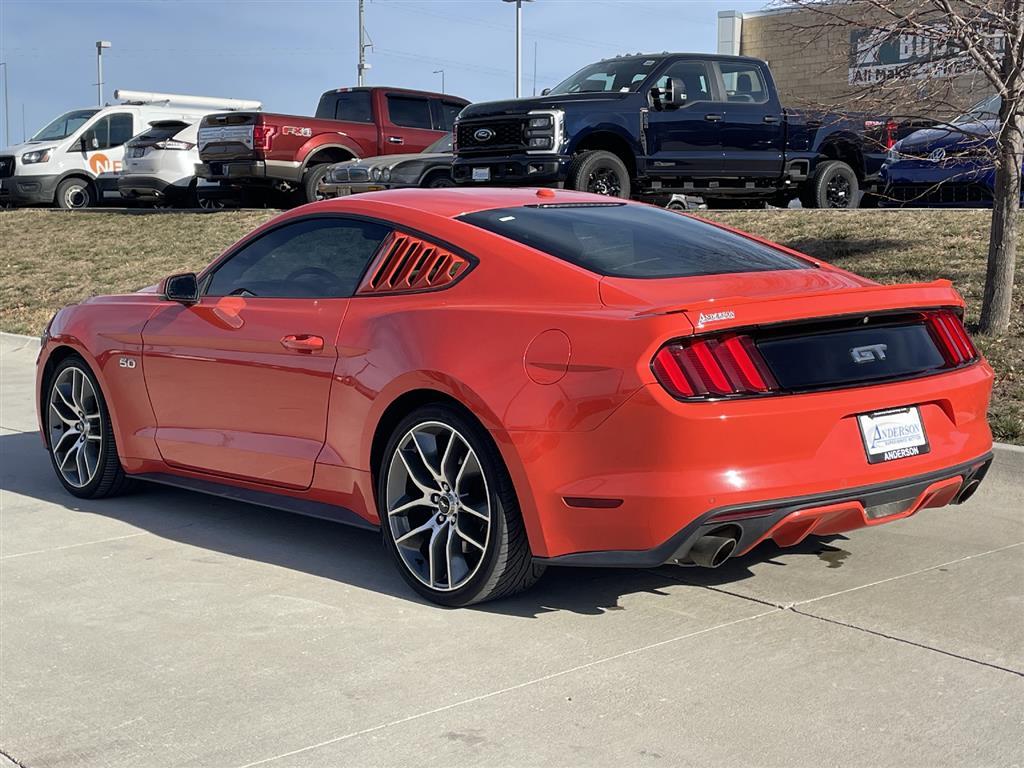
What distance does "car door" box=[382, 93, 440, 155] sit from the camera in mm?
20969

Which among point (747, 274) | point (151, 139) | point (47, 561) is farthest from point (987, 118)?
point (151, 139)

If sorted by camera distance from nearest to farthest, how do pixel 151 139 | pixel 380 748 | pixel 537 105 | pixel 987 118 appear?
1. pixel 380 748
2. pixel 987 118
3. pixel 537 105
4. pixel 151 139

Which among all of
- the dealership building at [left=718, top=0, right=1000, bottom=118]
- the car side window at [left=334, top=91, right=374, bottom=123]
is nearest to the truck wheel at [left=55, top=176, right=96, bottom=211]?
the car side window at [left=334, top=91, right=374, bottom=123]

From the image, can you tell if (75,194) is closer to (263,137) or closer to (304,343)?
(263,137)

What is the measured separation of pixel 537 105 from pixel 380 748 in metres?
11.7

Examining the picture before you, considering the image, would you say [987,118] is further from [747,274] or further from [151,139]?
[151,139]

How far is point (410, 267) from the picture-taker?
528 cm

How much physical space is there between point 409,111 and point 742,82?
23.7ft

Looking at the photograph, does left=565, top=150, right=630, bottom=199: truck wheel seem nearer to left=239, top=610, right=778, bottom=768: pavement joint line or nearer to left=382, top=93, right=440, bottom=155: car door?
left=382, top=93, right=440, bottom=155: car door

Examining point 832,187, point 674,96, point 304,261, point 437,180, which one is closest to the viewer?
point 304,261

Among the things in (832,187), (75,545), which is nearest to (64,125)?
(832,187)

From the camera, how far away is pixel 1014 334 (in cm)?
887

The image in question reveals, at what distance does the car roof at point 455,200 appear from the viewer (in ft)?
17.9

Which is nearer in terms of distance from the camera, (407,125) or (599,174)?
(599,174)
